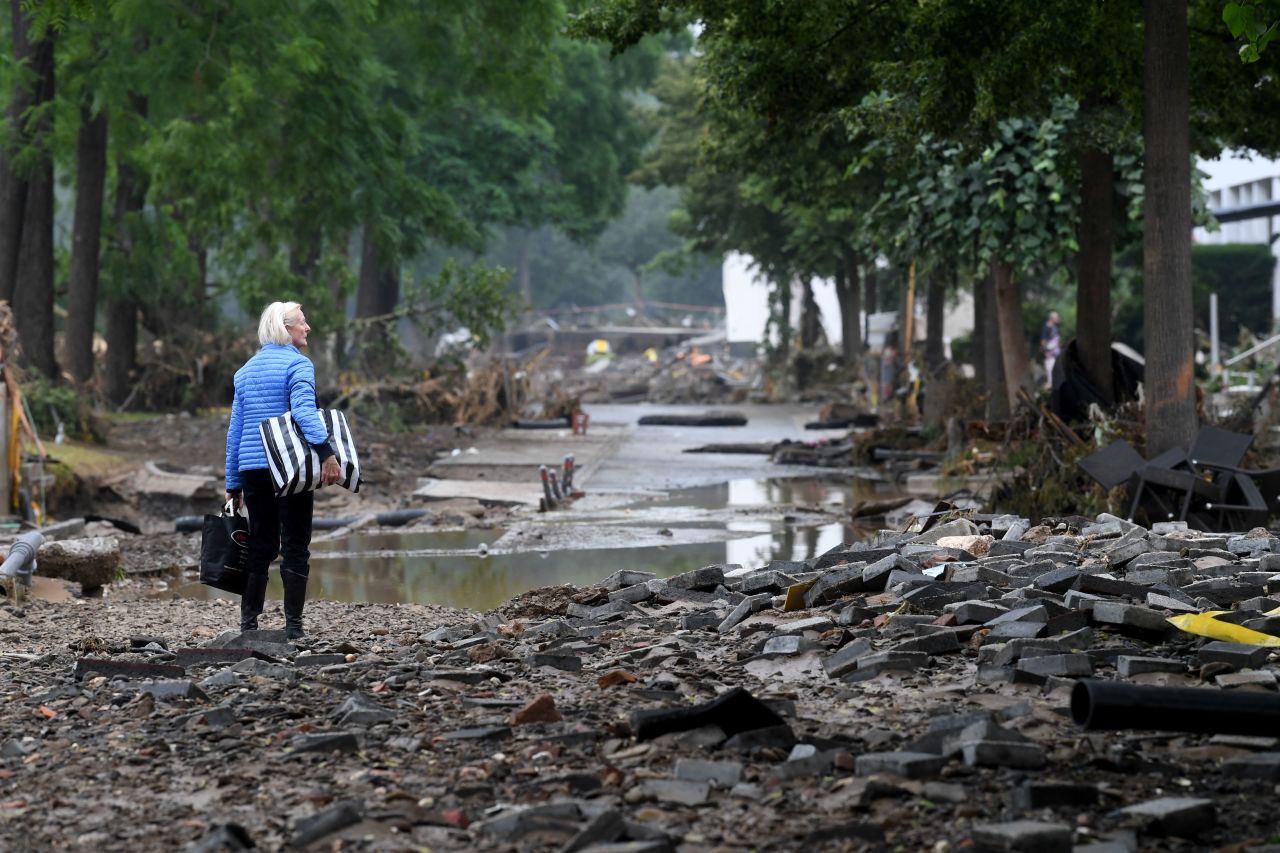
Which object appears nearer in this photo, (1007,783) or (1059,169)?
(1007,783)

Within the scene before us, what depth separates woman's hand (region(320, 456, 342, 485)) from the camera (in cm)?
854

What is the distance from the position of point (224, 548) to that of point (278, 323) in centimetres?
123

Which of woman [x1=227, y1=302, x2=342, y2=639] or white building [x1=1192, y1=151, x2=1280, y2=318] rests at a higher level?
white building [x1=1192, y1=151, x2=1280, y2=318]

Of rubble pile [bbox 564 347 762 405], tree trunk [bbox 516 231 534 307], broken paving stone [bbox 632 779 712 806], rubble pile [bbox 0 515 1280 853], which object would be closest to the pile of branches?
rubble pile [bbox 564 347 762 405]

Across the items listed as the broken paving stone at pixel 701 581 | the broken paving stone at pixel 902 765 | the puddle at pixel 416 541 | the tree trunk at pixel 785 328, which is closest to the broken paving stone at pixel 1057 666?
the broken paving stone at pixel 902 765

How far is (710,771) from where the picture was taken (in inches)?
214

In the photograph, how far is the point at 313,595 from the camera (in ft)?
39.0

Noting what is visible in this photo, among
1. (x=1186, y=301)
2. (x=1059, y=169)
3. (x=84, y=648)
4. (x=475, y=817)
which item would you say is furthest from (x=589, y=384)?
(x=475, y=817)

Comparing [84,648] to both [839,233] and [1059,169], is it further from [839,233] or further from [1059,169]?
[839,233]

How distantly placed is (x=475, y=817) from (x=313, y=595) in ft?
22.7

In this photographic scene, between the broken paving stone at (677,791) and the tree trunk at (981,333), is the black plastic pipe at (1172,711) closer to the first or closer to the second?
the broken paving stone at (677,791)

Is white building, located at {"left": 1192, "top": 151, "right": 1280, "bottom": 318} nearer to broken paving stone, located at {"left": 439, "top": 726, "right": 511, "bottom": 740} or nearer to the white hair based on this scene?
the white hair

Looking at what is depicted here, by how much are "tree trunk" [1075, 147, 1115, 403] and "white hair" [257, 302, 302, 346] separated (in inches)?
354

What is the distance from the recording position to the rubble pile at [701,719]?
499 centimetres
